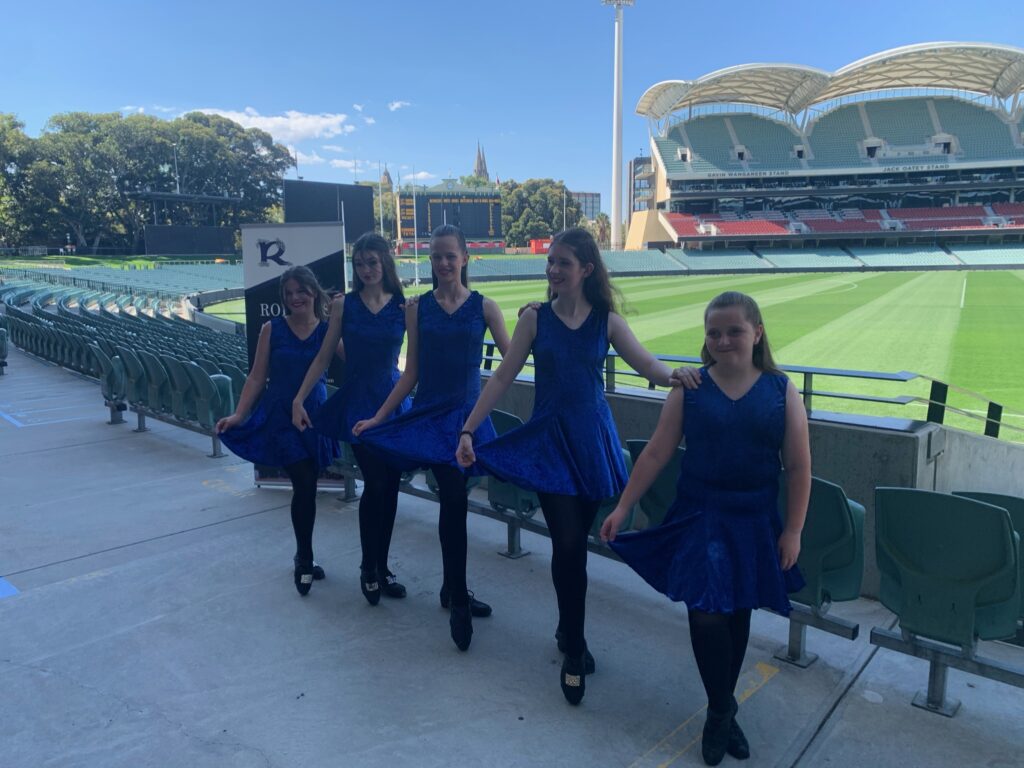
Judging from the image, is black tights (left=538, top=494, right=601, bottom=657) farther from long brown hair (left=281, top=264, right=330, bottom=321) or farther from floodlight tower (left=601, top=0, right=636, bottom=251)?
floodlight tower (left=601, top=0, right=636, bottom=251)

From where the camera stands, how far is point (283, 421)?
389 centimetres

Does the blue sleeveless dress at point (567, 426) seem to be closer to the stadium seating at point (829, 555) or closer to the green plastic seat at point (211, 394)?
the stadium seating at point (829, 555)

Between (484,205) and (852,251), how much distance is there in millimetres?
35546

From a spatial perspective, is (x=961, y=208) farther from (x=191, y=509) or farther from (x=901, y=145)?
(x=191, y=509)

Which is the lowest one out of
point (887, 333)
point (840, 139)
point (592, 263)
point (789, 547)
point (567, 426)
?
point (887, 333)

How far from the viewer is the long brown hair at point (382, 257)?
11.8 ft

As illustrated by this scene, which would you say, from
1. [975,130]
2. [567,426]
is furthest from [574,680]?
[975,130]

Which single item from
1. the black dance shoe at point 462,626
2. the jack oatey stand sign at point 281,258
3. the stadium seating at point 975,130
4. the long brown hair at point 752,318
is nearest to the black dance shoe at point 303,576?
the black dance shoe at point 462,626

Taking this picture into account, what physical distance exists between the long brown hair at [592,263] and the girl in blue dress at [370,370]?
1.16 m

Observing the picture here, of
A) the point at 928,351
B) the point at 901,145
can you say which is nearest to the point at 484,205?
the point at 901,145

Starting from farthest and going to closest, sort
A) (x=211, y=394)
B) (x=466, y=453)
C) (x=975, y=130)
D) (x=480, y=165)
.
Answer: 1. (x=480, y=165)
2. (x=975, y=130)
3. (x=211, y=394)
4. (x=466, y=453)

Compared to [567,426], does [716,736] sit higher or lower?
lower

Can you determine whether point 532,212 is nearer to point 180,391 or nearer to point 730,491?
point 180,391

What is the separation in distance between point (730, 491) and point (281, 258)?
453 centimetres
